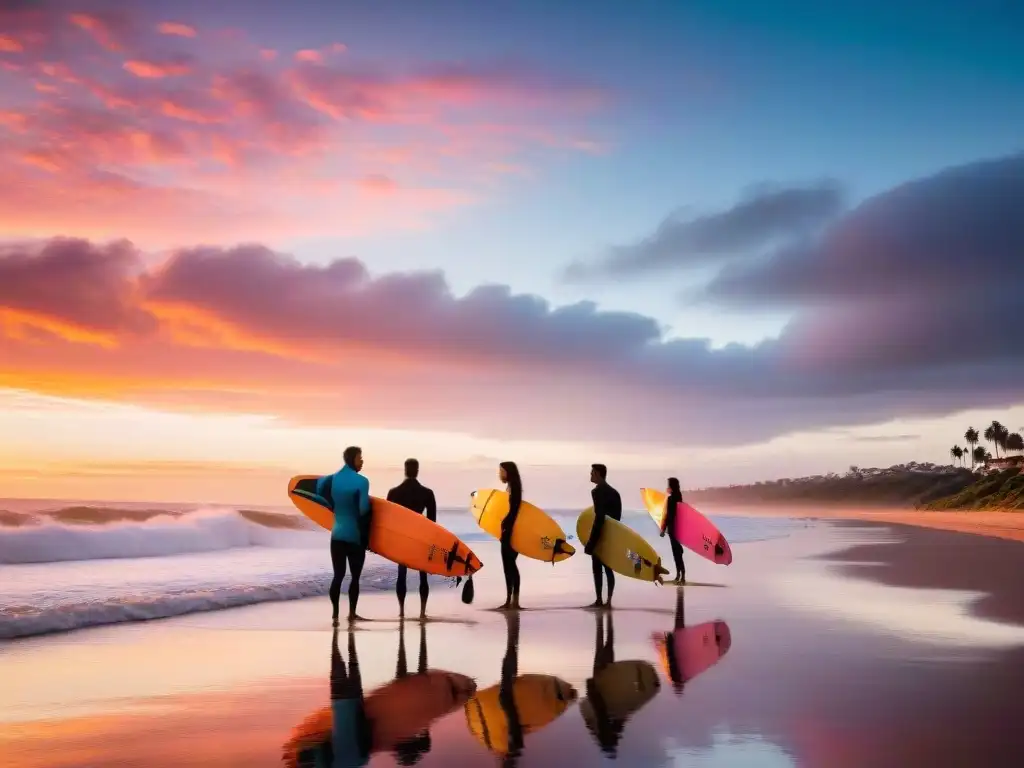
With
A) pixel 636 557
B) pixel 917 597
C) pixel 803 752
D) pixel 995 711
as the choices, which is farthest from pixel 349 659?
pixel 917 597

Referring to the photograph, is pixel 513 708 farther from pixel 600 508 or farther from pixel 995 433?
pixel 995 433

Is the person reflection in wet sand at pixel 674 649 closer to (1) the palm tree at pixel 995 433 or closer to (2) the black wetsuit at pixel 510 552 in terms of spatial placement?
(2) the black wetsuit at pixel 510 552

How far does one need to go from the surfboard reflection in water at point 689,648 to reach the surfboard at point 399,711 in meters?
1.76

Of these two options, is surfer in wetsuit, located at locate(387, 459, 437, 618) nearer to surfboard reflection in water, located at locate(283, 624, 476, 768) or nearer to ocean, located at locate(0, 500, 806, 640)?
ocean, located at locate(0, 500, 806, 640)

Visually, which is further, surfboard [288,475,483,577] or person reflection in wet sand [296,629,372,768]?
surfboard [288,475,483,577]

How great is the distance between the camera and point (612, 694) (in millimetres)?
6891

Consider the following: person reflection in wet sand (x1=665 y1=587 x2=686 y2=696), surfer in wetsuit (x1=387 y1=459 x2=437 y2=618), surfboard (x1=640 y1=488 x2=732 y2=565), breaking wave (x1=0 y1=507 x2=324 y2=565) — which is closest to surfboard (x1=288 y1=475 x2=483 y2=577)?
surfer in wetsuit (x1=387 y1=459 x2=437 y2=618)

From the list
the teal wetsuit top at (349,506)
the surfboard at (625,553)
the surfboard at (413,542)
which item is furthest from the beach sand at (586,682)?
the teal wetsuit top at (349,506)

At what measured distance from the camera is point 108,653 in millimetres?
8945

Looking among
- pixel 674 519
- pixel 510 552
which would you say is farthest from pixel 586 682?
pixel 674 519

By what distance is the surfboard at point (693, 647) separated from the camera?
→ 26.2 feet

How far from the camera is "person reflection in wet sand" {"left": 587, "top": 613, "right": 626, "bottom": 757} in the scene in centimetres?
551

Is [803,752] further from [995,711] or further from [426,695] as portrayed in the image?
[426,695]

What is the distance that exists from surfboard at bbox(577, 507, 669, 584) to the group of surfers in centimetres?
15
